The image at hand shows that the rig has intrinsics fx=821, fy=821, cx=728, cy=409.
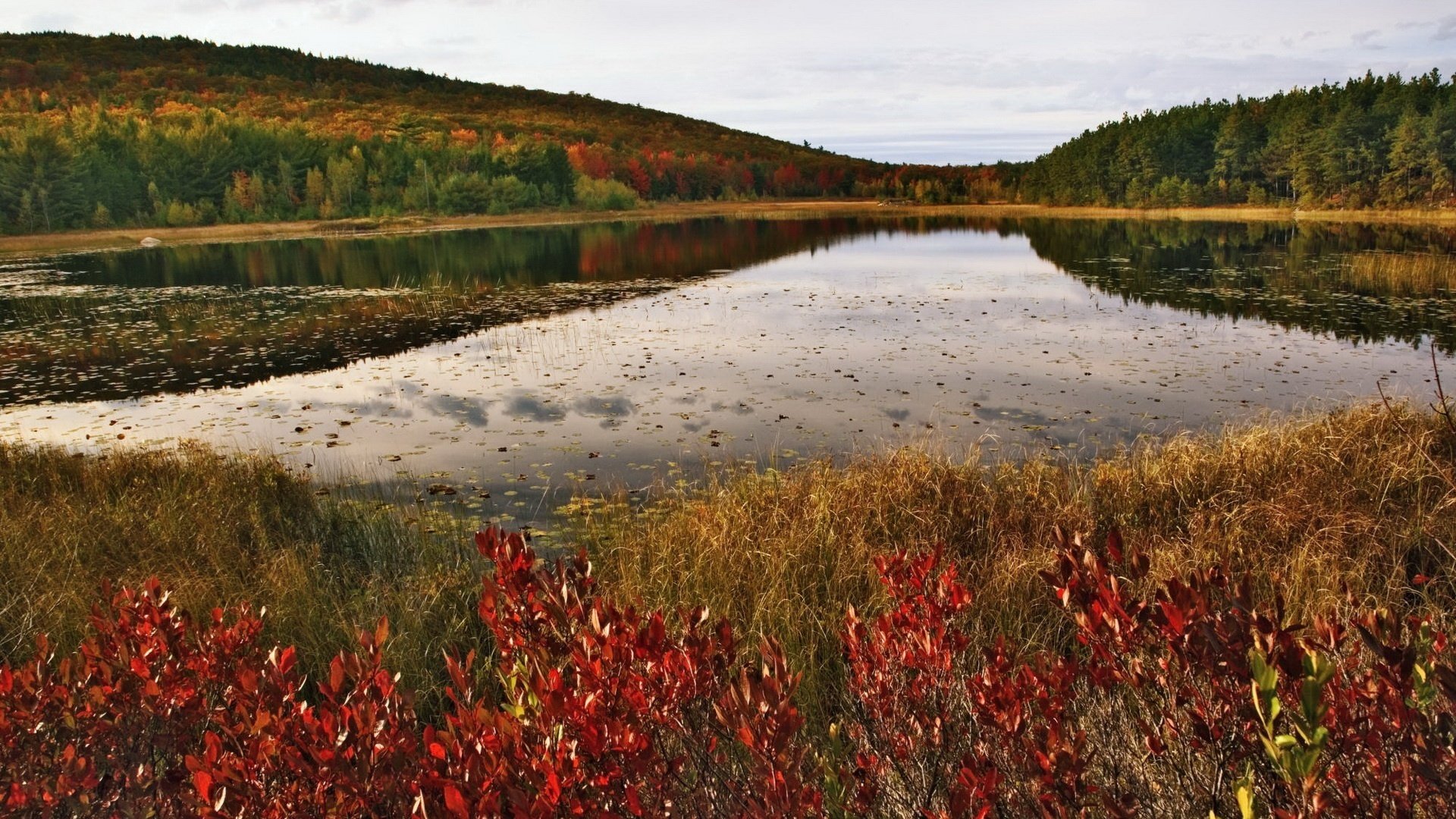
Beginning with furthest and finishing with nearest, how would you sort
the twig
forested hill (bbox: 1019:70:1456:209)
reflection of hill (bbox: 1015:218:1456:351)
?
forested hill (bbox: 1019:70:1456:209)
reflection of hill (bbox: 1015:218:1456:351)
the twig

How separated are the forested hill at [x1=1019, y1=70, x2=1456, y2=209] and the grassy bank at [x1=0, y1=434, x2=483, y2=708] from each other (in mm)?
79684

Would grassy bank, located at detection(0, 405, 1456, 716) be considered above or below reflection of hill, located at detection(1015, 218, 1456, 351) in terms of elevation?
below

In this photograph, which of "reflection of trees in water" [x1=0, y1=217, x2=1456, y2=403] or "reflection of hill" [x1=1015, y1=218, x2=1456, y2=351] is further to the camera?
"reflection of hill" [x1=1015, y1=218, x2=1456, y2=351]

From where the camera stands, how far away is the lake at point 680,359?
1109 centimetres

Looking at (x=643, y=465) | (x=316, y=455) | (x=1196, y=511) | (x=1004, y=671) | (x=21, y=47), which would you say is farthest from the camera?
(x=21, y=47)

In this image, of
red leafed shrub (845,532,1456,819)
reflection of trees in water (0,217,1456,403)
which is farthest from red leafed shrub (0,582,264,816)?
reflection of trees in water (0,217,1456,403)

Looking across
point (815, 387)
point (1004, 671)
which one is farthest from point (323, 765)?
point (815, 387)

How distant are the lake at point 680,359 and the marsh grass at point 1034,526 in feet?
4.85

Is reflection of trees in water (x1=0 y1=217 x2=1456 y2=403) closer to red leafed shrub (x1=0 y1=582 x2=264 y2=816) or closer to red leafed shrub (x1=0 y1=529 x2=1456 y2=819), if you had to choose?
red leafed shrub (x1=0 y1=582 x2=264 y2=816)

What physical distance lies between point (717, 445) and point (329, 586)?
546 centimetres

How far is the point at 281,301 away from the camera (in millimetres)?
27203

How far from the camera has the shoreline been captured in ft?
202

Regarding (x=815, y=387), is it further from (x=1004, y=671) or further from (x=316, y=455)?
(x=1004, y=671)

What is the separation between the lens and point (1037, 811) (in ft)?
8.43
